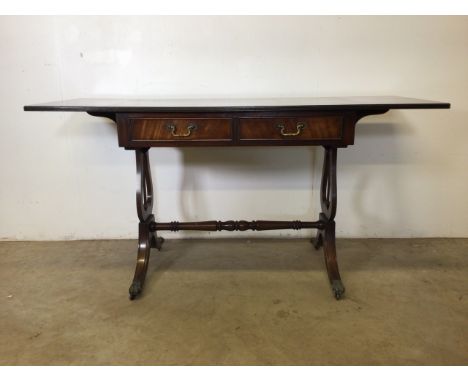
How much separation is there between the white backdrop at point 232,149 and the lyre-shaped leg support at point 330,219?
0.34m

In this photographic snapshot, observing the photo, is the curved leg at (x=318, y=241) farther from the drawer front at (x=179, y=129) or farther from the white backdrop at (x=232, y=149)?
the drawer front at (x=179, y=129)

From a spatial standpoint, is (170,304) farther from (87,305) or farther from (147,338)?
(87,305)

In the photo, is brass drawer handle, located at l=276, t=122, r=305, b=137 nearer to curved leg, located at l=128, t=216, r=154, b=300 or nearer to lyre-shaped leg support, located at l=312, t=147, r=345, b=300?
lyre-shaped leg support, located at l=312, t=147, r=345, b=300

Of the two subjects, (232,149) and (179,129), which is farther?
(232,149)

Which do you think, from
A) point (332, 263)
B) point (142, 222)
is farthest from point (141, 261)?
point (332, 263)

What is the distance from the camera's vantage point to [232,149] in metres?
2.51

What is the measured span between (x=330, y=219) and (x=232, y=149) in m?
0.82

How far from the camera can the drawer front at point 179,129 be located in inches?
69.5

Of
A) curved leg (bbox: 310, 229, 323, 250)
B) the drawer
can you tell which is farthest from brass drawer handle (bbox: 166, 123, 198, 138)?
curved leg (bbox: 310, 229, 323, 250)

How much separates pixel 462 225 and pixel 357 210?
77cm

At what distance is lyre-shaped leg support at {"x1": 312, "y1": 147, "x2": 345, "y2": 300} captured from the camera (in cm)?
201

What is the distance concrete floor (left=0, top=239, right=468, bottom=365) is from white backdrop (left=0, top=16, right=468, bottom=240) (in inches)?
8.5

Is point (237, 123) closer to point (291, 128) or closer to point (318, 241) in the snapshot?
point (291, 128)
